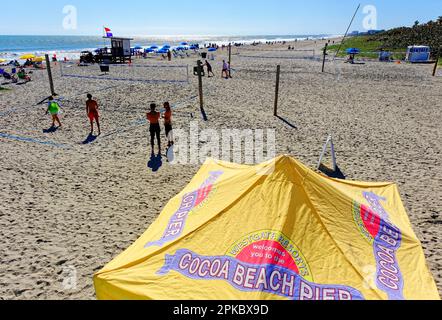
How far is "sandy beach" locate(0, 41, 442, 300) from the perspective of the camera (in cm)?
559

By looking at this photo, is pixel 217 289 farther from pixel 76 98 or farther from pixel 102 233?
pixel 76 98

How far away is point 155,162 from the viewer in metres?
9.48

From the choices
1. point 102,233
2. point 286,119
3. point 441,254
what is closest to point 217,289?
point 102,233

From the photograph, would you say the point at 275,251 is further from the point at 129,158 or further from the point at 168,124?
the point at 168,124

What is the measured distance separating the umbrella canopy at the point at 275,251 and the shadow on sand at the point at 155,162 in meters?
5.04

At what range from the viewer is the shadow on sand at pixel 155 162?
30.0ft

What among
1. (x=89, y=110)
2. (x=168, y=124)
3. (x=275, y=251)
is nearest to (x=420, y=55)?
(x=168, y=124)

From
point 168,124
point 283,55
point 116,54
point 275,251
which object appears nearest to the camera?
point 275,251

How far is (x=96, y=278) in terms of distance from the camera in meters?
3.29

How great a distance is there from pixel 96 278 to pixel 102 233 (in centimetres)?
301

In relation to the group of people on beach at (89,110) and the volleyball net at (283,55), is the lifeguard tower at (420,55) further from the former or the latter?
the group of people on beach at (89,110)

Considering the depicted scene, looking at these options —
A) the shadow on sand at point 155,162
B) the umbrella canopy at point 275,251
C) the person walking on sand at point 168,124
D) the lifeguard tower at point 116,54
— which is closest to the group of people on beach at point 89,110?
the person walking on sand at point 168,124

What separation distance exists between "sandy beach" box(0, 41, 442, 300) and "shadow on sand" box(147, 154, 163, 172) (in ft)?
0.52

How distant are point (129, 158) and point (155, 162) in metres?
0.97
